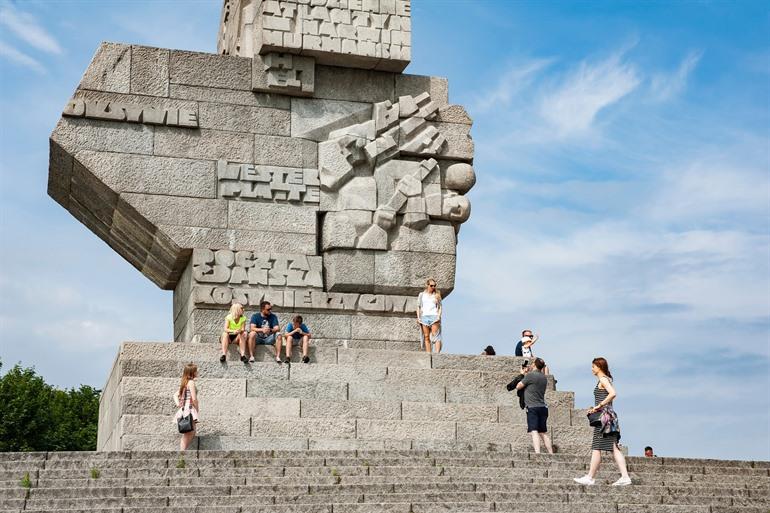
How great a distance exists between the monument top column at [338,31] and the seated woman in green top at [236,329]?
506cm

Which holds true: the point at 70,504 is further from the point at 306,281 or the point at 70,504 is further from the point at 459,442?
the point at 306,281

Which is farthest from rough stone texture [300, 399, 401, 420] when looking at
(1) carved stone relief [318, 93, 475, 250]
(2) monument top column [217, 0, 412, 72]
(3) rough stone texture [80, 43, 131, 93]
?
(2) monument top column [217, 0, 412, 72]

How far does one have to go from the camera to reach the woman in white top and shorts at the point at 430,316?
20484 mm

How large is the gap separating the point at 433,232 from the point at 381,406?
450cm

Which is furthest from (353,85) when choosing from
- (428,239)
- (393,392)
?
(393,392)

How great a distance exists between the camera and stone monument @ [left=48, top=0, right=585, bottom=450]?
68.1 ft

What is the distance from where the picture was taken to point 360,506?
13219 mm

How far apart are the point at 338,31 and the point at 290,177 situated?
257cm

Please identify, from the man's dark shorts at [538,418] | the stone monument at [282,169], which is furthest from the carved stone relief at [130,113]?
the man's dark shorts at [538,418]

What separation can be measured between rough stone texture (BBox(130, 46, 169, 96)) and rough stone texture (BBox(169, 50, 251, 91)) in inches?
5.1

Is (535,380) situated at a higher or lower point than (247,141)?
lower

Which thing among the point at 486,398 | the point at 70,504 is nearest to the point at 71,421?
the point at 486,398

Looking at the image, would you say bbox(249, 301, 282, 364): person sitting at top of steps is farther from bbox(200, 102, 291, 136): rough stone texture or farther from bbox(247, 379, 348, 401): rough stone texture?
bbox(200, 102, 291, 136): rough stone texture

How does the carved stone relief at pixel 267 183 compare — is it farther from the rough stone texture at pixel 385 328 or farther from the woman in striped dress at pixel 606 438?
the woman in striped dress at pixel 606 438
